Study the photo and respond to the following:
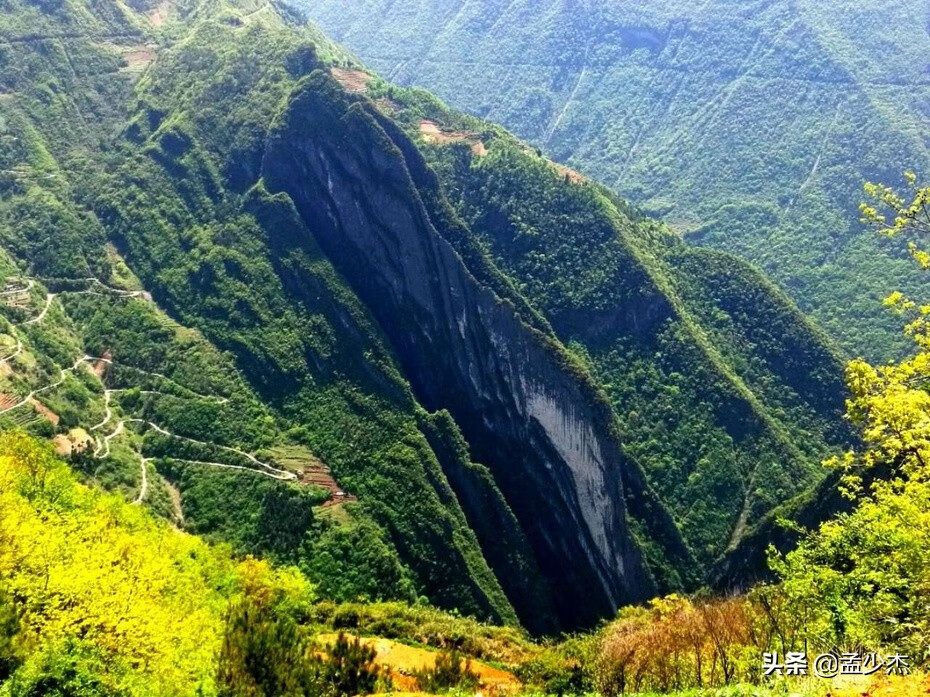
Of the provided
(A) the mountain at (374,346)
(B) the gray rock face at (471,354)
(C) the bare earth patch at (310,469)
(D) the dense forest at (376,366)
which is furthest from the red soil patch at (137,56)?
(C) the bare earth patch at (310,469)

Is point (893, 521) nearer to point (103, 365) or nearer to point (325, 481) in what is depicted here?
point (325, 481)

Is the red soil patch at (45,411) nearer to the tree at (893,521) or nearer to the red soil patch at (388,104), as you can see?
the red soil patch at (388,104)

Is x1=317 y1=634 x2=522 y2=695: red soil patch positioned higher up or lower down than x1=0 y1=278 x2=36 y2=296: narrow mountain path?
higher up

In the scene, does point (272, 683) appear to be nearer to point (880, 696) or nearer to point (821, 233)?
point (880, 696)

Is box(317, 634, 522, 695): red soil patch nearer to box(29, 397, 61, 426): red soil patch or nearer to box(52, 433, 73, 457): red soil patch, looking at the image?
box(52, 433, 73, 457): red soil patch

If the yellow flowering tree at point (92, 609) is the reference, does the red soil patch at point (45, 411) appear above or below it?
below

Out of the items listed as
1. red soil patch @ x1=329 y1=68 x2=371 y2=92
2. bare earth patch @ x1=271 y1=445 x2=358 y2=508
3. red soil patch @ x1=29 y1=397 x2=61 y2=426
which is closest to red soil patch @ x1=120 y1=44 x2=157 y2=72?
red soil patch @ x1=329 y1=68 x2=371 y2=92
